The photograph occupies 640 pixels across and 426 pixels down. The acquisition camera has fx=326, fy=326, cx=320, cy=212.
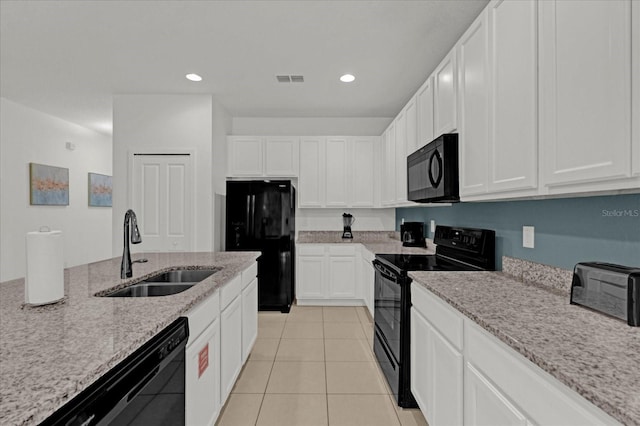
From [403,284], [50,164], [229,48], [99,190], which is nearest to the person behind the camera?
[403,284]

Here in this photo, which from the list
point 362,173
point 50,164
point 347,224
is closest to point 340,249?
point 347,224

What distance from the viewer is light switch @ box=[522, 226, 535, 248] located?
1.85 metres

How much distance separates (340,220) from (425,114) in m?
2.47

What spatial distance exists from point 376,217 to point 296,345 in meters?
2.43

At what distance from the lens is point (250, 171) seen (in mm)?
4594

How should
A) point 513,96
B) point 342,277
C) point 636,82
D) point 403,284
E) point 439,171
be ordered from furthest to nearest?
point 342,277 < point 439,171 < point 403,284 < point 513,96 < point 636,82

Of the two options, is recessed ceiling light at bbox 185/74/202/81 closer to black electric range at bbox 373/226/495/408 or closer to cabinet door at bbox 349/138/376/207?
cabinet door at bbox 349/138/376/207

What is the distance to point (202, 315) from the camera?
1560mm

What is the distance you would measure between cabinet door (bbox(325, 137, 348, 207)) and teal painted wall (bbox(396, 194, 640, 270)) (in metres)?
2.37

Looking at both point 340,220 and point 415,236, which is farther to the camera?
point 340,220

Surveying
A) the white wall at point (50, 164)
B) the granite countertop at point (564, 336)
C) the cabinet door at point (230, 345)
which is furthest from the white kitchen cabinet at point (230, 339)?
the white wall at point (50, 164)

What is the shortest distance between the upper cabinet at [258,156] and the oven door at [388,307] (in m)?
2.39

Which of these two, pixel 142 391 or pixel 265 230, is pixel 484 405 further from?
pixel 265 230

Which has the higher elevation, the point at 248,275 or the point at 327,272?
the point at 248,275
